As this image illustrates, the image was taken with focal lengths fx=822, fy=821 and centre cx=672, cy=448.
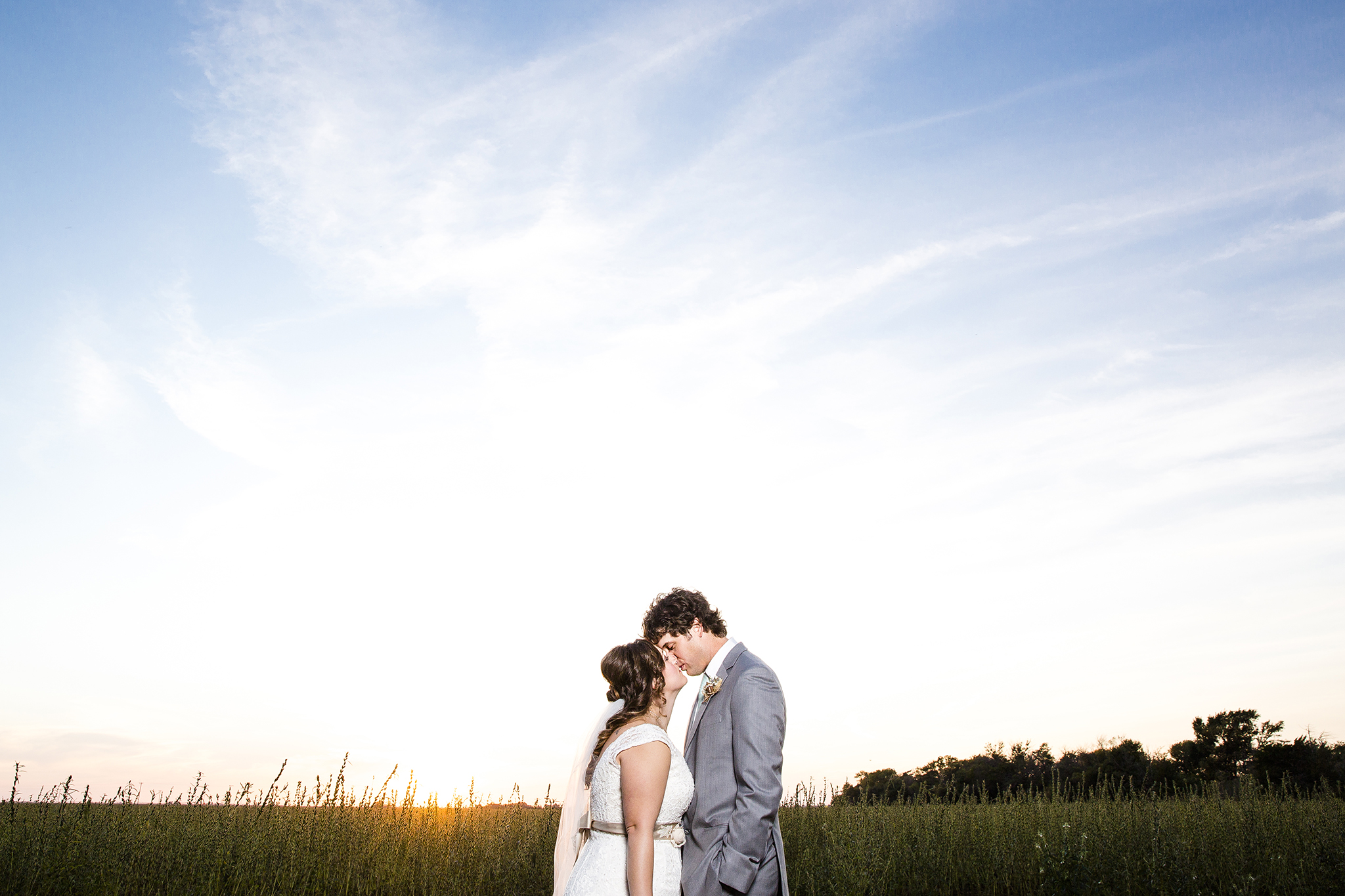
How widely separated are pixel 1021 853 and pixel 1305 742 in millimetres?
13905

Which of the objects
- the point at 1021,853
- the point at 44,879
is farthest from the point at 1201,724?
the point at 44,879

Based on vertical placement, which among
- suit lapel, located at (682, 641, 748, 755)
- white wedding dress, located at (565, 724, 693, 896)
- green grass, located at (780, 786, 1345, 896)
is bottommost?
green grass, located at (780, 786, 1345, 896)

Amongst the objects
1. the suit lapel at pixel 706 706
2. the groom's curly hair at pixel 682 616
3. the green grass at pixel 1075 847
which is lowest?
the green grass at pixel 1075 847

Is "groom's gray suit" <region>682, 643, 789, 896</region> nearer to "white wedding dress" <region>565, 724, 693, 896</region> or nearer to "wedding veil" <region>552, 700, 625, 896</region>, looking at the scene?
"white wedding dress" <region>565, 724, 693, 896</region>

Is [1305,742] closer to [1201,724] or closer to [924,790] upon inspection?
[1201,724]

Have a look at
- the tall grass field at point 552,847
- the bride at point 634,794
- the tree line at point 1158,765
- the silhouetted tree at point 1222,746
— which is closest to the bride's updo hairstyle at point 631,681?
the bride at point 634,794

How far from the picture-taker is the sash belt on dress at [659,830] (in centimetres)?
362

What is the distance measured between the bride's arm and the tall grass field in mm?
4783

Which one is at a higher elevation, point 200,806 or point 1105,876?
point 200,806

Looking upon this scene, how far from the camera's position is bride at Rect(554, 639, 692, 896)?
340cm

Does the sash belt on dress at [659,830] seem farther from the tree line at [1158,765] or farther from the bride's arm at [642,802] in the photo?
the tree line at [1158,765]

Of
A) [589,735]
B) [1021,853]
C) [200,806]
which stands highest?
[589,735]

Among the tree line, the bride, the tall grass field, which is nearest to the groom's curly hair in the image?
the bride

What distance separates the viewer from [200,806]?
7504 millimetres
